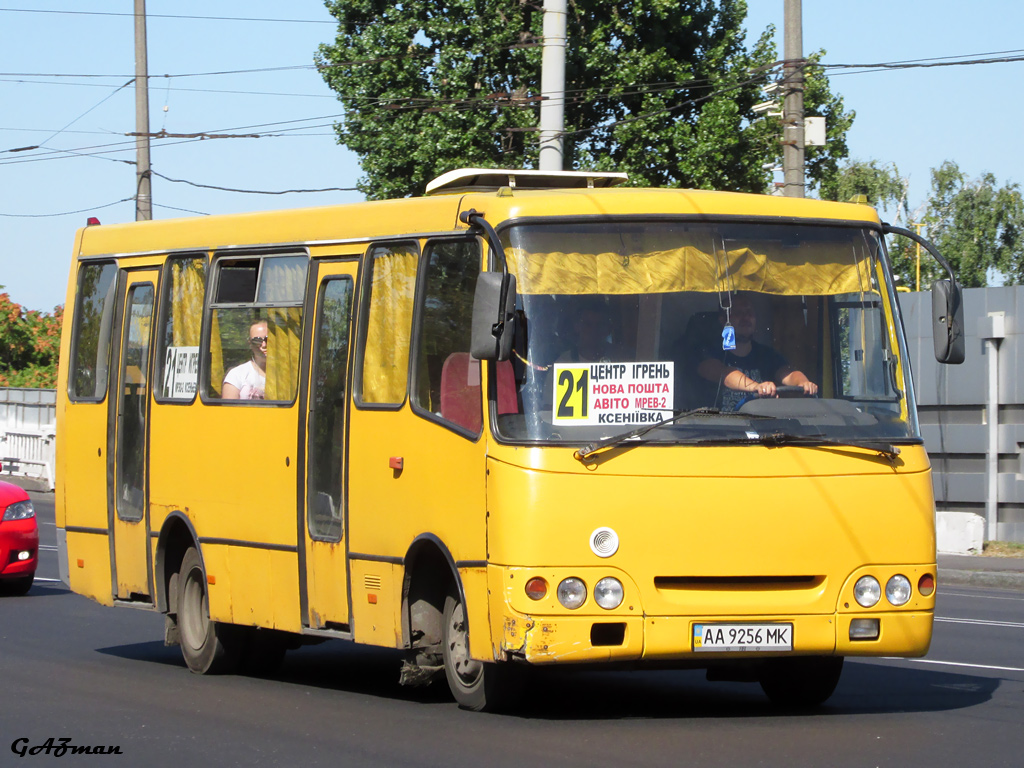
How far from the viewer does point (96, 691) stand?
382 inches

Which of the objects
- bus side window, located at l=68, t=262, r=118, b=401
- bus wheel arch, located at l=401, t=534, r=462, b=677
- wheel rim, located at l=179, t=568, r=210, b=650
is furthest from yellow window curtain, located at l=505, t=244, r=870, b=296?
bus side window, located at l=68, t=262, r=118, b=401

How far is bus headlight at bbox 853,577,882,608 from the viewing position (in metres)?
7.88

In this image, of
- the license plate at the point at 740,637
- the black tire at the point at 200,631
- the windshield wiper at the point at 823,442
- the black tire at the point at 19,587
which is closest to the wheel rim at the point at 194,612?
the black tire at the point at 200,631

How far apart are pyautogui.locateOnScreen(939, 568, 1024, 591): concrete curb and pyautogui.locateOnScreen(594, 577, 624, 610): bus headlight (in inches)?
499

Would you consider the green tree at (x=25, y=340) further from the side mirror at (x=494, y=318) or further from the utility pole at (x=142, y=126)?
the side mirror at (x=494, y=318)

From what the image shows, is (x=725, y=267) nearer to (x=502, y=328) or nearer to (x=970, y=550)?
(x=502, y=328)

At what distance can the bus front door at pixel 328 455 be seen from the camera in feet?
30.8

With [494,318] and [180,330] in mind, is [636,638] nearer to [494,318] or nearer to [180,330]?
[494,318]

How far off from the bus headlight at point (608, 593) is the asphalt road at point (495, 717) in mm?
635

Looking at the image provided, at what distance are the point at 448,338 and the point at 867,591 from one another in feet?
8.25

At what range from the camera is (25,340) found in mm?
46031

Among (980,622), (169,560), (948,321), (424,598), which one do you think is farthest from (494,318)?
(980,622)

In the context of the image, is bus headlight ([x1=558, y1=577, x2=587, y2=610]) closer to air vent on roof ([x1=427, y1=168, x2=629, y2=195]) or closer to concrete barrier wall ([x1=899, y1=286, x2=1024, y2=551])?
air vent on roof ([x1=427, y1=168, x2=629, y2=195])

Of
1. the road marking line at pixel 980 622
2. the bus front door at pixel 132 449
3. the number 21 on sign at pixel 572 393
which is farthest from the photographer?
the road marking line at pixel 980 622
